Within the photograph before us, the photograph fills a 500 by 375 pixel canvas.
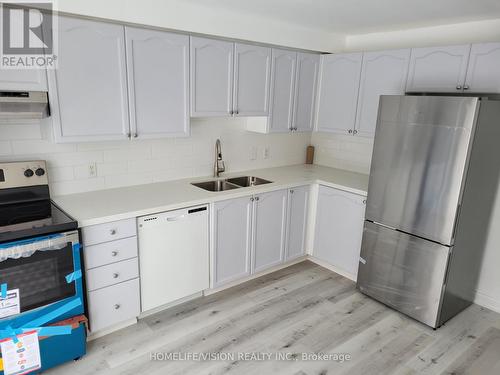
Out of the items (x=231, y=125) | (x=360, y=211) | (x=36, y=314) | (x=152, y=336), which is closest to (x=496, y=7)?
(x=360, y=211)

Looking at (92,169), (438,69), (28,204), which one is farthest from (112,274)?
(438,69)

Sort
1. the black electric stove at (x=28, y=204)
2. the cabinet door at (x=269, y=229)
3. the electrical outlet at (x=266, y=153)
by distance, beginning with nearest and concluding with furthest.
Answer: the black electric stove at (x=28, y=204) < the cabinet door at (x=269, y=229) < the electrical outlet at (x=266, y=153)

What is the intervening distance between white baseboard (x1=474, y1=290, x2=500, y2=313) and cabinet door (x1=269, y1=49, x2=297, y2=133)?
7.35 ft

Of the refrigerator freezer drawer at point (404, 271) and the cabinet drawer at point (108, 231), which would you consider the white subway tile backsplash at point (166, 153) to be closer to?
the cabinet drawer at point (108, 231)

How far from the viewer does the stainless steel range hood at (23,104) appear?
1.96 metres

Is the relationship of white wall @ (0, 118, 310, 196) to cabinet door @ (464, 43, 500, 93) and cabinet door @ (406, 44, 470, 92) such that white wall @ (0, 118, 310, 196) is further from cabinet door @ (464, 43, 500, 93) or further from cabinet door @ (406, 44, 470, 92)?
cabinet door @ (464, 43, 500, 93)

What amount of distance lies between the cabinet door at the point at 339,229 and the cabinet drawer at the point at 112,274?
1.82 meters

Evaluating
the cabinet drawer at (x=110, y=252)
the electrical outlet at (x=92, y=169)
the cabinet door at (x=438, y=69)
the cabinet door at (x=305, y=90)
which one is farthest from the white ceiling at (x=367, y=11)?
the cabinet drawer at (x=110, y=252)

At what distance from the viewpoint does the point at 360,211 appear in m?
3.11

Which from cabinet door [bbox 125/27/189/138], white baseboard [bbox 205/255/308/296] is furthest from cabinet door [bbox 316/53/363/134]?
cabinet door [bbox 125/27/189/138]

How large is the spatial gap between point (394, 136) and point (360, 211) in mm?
753

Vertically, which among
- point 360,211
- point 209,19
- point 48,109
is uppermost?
point 209,19

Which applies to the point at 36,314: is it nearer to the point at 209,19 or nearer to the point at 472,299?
the point at 209,19

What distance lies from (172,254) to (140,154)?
34.6 inches
